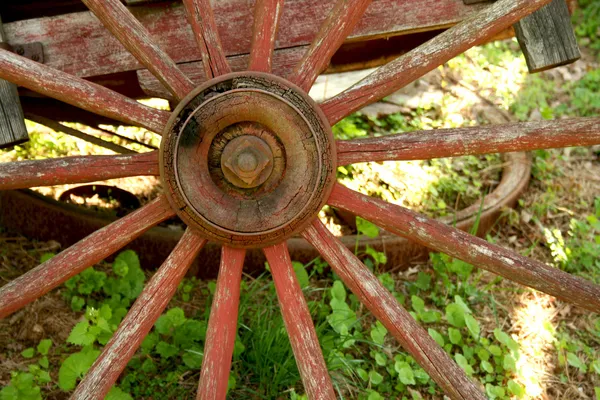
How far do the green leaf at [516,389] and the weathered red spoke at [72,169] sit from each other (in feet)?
4.93

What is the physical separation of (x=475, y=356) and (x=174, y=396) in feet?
3.90

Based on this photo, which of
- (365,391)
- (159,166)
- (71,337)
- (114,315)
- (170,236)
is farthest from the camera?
(170,236)

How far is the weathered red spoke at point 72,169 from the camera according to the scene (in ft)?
5.34

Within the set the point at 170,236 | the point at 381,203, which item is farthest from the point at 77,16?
the point at 381,203

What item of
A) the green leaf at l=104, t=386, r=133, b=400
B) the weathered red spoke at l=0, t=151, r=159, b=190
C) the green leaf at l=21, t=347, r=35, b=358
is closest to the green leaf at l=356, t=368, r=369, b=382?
the green leaf at l=104, t=386, r=133, b=400

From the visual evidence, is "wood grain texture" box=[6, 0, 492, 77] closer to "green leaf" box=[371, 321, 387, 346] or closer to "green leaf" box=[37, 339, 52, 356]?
"green leaf" box=[37, 339, 52, 356]

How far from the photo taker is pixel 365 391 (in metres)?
2.19

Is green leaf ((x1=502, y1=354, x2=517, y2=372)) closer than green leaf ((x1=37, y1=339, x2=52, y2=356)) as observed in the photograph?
No

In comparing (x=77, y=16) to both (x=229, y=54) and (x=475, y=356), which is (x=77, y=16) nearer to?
(x=229, y=54)

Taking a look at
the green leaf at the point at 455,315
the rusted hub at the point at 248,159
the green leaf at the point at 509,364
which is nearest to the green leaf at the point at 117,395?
the rusted hub at the point at 248,159

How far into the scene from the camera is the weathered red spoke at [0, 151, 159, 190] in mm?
1629

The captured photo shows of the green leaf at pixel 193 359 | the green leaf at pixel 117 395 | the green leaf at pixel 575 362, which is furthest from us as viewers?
the green leaf at pixel 575 362

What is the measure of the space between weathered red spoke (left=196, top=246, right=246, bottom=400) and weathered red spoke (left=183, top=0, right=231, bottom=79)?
50cm

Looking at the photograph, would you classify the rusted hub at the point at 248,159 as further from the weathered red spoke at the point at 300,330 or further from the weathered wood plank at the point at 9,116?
the weathered wood plank at the point at 9,116
